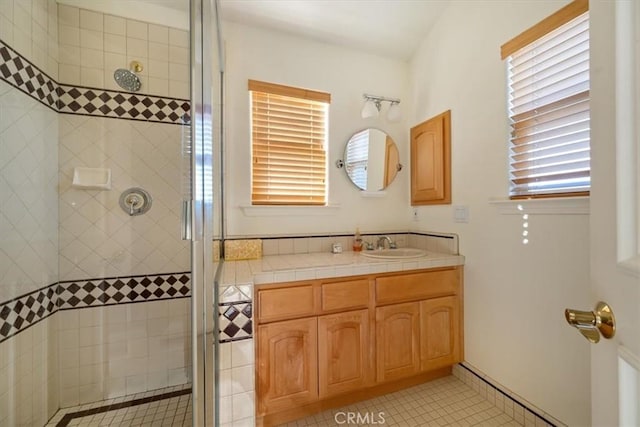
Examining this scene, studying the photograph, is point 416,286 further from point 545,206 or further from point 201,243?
point 201,243

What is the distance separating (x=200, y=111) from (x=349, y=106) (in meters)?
1.40

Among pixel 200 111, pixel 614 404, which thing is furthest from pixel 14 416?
pixel 614 404

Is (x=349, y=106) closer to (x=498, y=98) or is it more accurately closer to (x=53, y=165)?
(x=498, y=98)

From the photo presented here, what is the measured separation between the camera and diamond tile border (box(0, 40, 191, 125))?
44.2 inches

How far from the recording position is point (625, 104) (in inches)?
18.4

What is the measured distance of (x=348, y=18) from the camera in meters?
1.97

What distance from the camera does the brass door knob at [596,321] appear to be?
0.49 meters

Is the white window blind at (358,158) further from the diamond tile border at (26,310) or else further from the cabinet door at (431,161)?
the diamond tile border at (26,310)

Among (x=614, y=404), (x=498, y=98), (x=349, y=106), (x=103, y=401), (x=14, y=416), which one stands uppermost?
(x=349, y=106)

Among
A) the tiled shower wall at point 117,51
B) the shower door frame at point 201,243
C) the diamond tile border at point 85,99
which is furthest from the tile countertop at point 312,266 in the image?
the tiled shower wall at point 117,51

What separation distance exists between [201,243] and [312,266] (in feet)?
2.13

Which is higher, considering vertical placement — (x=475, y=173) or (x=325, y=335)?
(x=475, y=173)

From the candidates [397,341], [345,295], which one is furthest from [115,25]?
[397,341]

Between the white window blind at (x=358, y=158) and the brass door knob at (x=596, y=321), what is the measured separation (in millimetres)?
1772
